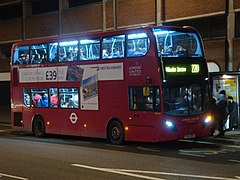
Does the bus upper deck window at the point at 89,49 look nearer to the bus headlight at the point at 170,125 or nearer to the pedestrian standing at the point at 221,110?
the bus headlight at the point at 170,125

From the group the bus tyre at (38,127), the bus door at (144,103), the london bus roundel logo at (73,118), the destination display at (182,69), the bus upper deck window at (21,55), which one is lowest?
the bus tyre at (38,127)

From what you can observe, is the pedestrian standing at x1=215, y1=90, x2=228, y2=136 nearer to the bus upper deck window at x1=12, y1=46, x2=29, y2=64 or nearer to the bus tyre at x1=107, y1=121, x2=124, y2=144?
the bus tyre at x1=107, y1=121, x2=124, y2=144

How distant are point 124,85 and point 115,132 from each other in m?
1.72

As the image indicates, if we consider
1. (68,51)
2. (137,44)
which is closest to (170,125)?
(137,44)

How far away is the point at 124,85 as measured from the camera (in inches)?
589

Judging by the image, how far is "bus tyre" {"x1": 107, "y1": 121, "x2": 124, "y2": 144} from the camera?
1512cm

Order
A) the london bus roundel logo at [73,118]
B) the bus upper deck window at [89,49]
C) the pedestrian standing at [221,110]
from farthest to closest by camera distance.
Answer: the london bus roundel logo at [73,118]
the pedestrian standing at [221,110]
the bus upper deck window at [89,49]

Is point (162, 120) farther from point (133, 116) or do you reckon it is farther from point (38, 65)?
point (38, 65)

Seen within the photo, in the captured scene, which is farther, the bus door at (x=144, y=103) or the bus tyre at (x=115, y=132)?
the bus tyre at (x=115, y=132)

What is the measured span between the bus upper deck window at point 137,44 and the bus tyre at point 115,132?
8.14 ft

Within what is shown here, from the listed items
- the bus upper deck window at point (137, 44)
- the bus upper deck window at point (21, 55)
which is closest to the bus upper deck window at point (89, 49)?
the bus upper deck window at point (137, 44)

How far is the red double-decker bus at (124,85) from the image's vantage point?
13867 millimetres

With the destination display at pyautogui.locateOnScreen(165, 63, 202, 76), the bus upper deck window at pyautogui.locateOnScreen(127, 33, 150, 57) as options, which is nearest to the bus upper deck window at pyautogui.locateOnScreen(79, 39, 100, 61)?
the bus upper deck window at pyautogui.locateOnScreen(127, 33, 150, 57)

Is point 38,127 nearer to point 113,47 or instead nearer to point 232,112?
point 113,47
